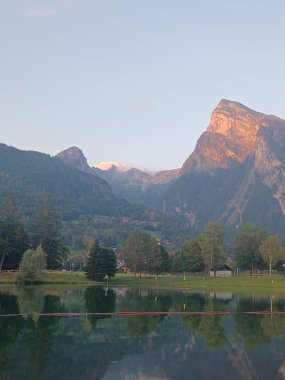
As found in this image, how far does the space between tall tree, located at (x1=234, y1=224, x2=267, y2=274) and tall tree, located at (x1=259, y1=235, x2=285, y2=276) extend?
29.4 feet

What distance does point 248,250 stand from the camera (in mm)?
167875

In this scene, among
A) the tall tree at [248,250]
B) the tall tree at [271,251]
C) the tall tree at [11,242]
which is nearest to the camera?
the tall tree at [11,242]

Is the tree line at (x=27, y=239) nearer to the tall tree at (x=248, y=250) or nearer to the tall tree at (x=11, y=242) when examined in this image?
the tall tree at (x=11, y=242)

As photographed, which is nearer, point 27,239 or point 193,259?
point 27,239

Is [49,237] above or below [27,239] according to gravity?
above

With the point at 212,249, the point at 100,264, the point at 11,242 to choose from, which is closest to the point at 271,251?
the point at 212,249

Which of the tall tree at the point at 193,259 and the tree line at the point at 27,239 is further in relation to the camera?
the tall tree at the point at 193,259

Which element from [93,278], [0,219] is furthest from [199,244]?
[0,219]

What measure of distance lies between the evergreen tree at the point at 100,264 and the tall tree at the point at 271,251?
48.1m

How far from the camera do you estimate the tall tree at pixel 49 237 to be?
153125 mm

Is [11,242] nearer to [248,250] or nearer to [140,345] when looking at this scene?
[248,250]

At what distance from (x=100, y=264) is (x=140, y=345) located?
329 ft

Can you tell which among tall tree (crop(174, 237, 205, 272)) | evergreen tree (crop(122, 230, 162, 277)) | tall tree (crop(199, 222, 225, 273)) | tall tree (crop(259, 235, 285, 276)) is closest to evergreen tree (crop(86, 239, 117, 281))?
evergreen tree (crop(122, 230, 162, 277))

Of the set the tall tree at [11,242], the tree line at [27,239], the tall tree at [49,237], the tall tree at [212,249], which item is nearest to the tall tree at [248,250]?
the tall tree at [212,249]
